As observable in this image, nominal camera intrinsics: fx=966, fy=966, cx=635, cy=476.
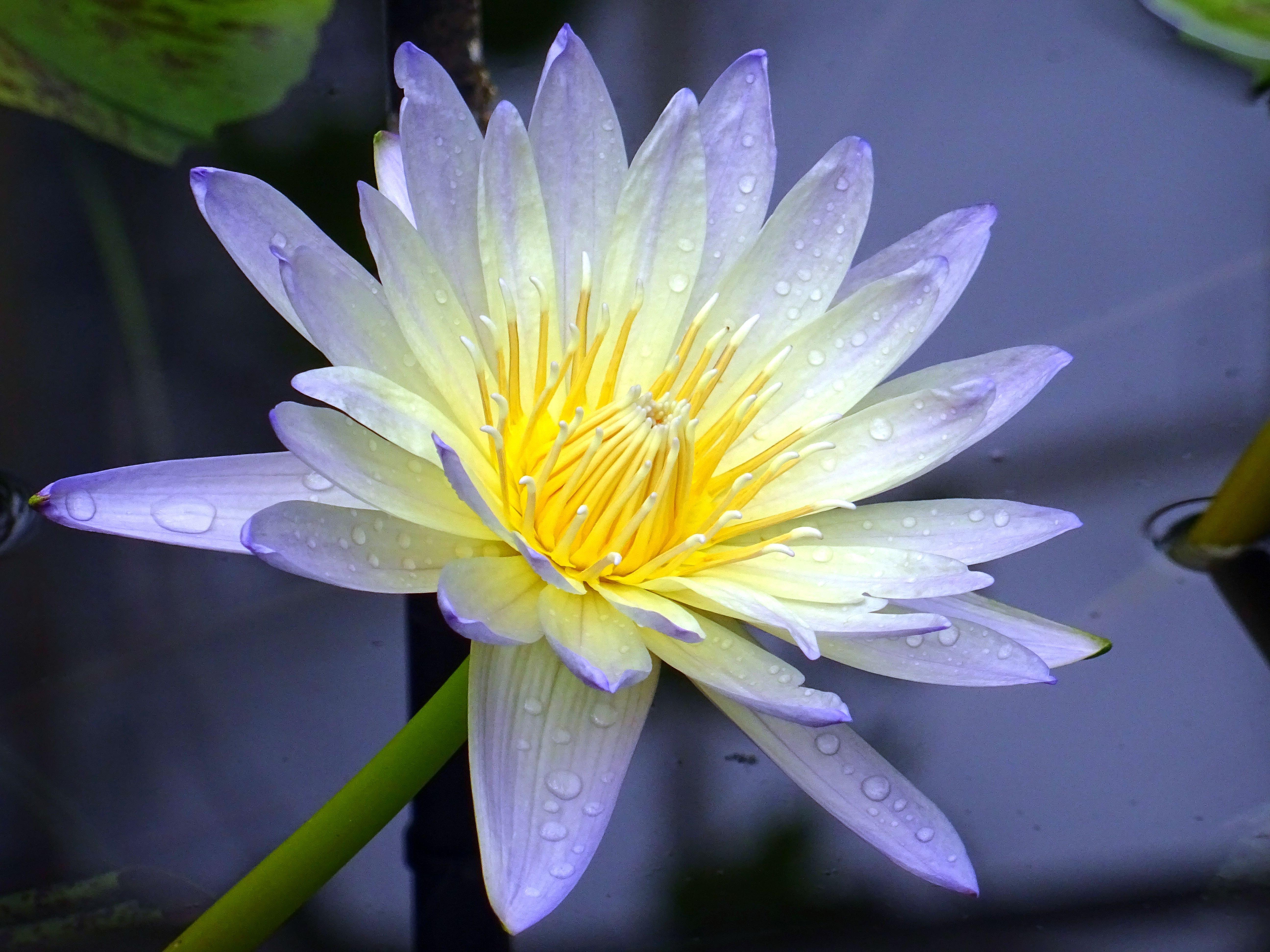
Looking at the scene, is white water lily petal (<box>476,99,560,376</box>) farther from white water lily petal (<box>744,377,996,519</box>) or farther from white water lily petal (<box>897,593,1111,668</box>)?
white water lily petal (<box>897,593,1111,668</box>)

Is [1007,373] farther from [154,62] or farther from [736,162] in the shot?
[154,62]

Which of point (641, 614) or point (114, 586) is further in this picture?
point (114, 586)

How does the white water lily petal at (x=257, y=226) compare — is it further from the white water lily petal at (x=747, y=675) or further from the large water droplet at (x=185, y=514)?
the white water lily petal at (x=747, y=675)

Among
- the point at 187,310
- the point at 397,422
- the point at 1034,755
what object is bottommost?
the point at 1034,755

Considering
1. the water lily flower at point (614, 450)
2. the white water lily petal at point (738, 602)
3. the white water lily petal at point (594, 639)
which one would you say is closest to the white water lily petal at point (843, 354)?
the water lily flower at point (614, 450)

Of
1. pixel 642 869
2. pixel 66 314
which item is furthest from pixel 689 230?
pixel 66 314

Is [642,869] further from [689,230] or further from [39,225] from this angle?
[39,225]
